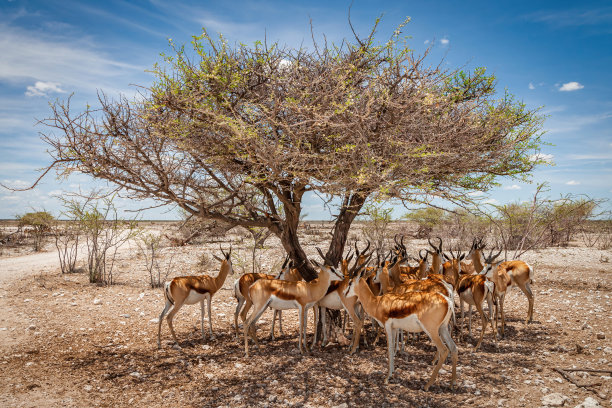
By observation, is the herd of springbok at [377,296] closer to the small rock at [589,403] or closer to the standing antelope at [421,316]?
the standing antelope at [421,316]

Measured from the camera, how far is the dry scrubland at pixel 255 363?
5.68 m

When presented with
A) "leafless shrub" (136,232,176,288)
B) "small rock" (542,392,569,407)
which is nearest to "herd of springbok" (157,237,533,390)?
"small rock" (542,392,569,407)

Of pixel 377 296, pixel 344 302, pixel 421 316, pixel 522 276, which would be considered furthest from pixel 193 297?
pixel 522 276

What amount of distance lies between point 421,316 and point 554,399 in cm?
205

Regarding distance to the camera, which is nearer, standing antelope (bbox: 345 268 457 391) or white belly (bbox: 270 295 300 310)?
standing antelope (bbox: 345 268 457 391)

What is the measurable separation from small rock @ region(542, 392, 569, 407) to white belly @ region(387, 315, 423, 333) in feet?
6.08

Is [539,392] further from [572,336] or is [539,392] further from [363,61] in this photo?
[363,61]

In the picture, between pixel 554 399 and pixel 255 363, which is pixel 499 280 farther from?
pixel 255 363

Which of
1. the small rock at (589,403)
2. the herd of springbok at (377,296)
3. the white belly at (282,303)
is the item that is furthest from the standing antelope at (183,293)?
the small rock at (589,403)

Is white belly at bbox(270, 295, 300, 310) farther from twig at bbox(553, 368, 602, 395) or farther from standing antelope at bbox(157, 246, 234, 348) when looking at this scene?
twig at bbox(553, 368, 602, 395)

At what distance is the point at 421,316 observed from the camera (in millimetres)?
5867

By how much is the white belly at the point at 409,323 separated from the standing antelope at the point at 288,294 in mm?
1510

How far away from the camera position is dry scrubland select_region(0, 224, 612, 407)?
5.68m

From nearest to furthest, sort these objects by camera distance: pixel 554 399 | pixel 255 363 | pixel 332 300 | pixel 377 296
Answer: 1. pixel 554 399
2. pixel 377 296
3. pixel 255 363
4. pixel 332 300
